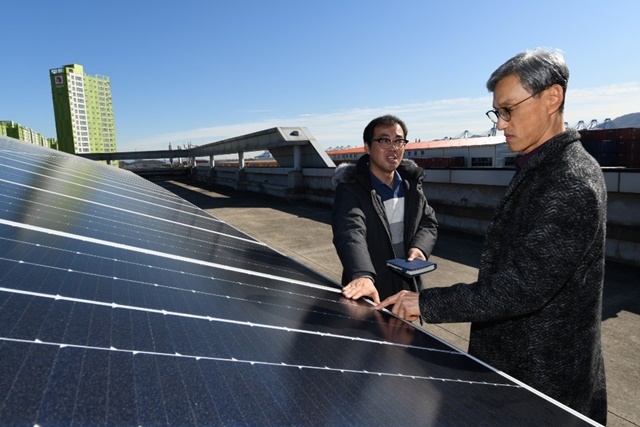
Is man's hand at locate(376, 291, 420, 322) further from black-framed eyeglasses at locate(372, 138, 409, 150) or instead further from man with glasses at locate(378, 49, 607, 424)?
black-framed eyeglasses at locate(372, 138, 409, 150)

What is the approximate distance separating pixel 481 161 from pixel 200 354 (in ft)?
204

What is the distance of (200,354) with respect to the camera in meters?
1.51

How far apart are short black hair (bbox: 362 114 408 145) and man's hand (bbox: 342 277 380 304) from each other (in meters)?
1.53

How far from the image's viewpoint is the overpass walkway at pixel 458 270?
490cm

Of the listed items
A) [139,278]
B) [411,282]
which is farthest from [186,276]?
[411,282]

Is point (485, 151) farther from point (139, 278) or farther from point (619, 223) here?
point (139, 278)

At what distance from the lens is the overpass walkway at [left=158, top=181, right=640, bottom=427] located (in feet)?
16.1

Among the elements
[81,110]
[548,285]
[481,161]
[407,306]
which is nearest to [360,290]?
[407,306]

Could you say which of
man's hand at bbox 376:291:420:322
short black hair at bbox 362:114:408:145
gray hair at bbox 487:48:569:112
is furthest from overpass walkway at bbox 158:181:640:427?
gray hair at bbox 487:48:569:112

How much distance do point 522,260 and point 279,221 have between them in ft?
54.0

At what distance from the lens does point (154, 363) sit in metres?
1.31

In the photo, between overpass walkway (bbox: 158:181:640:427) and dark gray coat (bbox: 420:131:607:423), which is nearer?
dark gray coat (bbox: 420:131:607:423)

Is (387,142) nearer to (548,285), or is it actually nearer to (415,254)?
(415,254)

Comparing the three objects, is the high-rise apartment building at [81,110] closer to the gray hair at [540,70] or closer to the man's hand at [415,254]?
the man's hand at [415,254]
